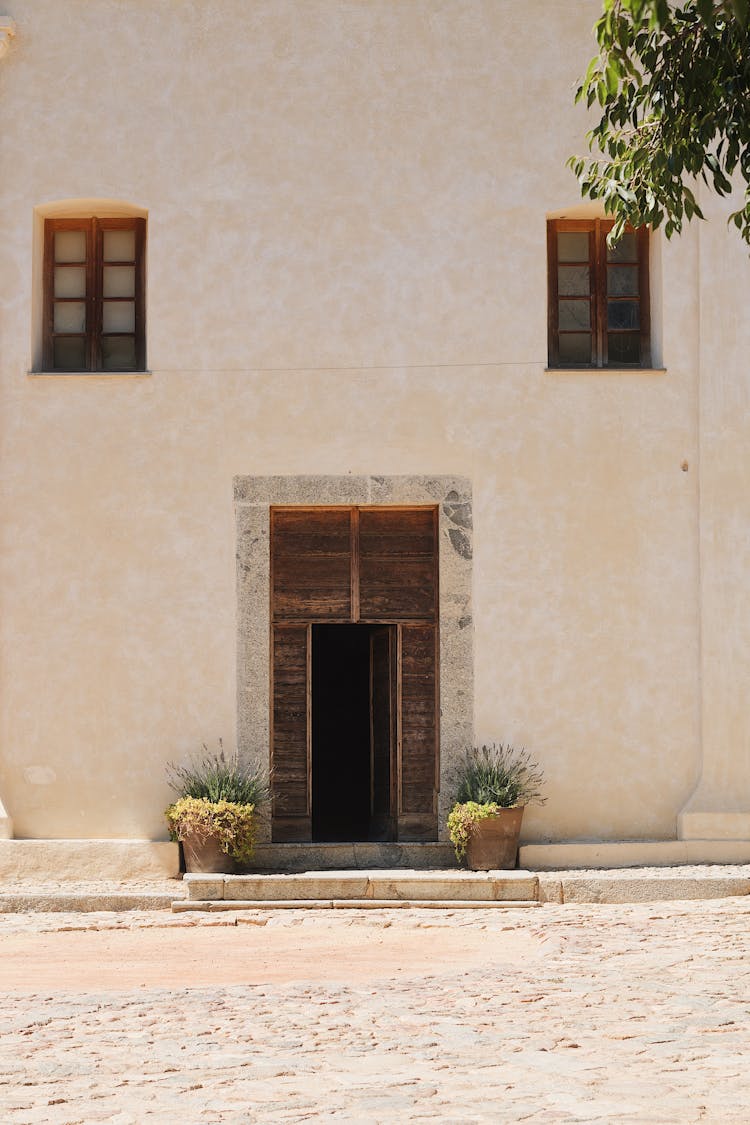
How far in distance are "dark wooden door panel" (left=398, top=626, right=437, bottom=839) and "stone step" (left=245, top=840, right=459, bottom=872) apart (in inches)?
8.9

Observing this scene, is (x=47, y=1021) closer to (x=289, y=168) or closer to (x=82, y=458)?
(x=82, y=458)

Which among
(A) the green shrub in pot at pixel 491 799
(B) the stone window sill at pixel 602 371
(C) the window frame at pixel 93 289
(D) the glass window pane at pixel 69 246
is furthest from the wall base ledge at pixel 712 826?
(D) the glass window pane at pixel 69 246

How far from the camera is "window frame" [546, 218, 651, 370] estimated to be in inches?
483

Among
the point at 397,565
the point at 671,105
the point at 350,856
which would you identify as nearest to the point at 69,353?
the point at 397,565

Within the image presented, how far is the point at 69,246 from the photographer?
12.4 meters

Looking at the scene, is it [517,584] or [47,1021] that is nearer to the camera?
[47,1021]

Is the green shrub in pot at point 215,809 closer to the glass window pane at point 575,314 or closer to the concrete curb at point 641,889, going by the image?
the concrete curb at point 641,889

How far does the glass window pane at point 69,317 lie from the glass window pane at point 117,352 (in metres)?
0.25

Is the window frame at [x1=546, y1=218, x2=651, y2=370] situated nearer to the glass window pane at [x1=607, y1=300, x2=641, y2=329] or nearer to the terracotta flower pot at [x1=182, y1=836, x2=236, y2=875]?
the glass window pane at [x1=607, y1=300, x2=641, y2=329]

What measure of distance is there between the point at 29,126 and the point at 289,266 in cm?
243

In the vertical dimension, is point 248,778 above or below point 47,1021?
above

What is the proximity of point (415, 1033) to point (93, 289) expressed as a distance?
24.8 ft

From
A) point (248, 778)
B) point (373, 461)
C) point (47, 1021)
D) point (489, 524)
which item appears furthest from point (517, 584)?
point (47, 1021)

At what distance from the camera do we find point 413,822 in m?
11.9
